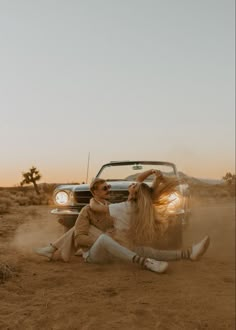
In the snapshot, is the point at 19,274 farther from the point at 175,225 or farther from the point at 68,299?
the point at 175,225

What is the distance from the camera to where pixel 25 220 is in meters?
7.76

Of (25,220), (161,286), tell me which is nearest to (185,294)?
(161,286)

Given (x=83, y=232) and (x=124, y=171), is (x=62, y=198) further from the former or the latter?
(x=124, y=171)

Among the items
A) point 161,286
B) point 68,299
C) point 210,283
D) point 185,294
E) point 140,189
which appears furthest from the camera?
point 140,189

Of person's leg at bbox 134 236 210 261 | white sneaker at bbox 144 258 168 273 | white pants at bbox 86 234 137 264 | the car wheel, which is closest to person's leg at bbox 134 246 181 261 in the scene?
person's leg at bbox 134 236 210 261

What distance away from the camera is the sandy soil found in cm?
230

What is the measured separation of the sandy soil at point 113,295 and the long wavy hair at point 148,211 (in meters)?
0.29

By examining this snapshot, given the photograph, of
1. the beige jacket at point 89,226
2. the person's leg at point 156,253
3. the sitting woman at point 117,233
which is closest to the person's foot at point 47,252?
the sitting woman at point 117,233

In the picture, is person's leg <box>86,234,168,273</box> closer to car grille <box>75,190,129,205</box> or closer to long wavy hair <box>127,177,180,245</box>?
long wavy hair <box>127,177,180,245</box>

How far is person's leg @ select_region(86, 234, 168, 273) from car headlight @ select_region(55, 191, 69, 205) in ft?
2.91

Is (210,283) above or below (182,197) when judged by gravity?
below

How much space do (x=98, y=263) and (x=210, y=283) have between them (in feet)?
3.67

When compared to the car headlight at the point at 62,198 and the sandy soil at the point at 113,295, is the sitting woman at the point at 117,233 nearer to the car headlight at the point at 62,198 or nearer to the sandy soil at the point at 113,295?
the sandy soil at the point at 113,295

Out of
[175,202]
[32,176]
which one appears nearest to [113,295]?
[32,176]
